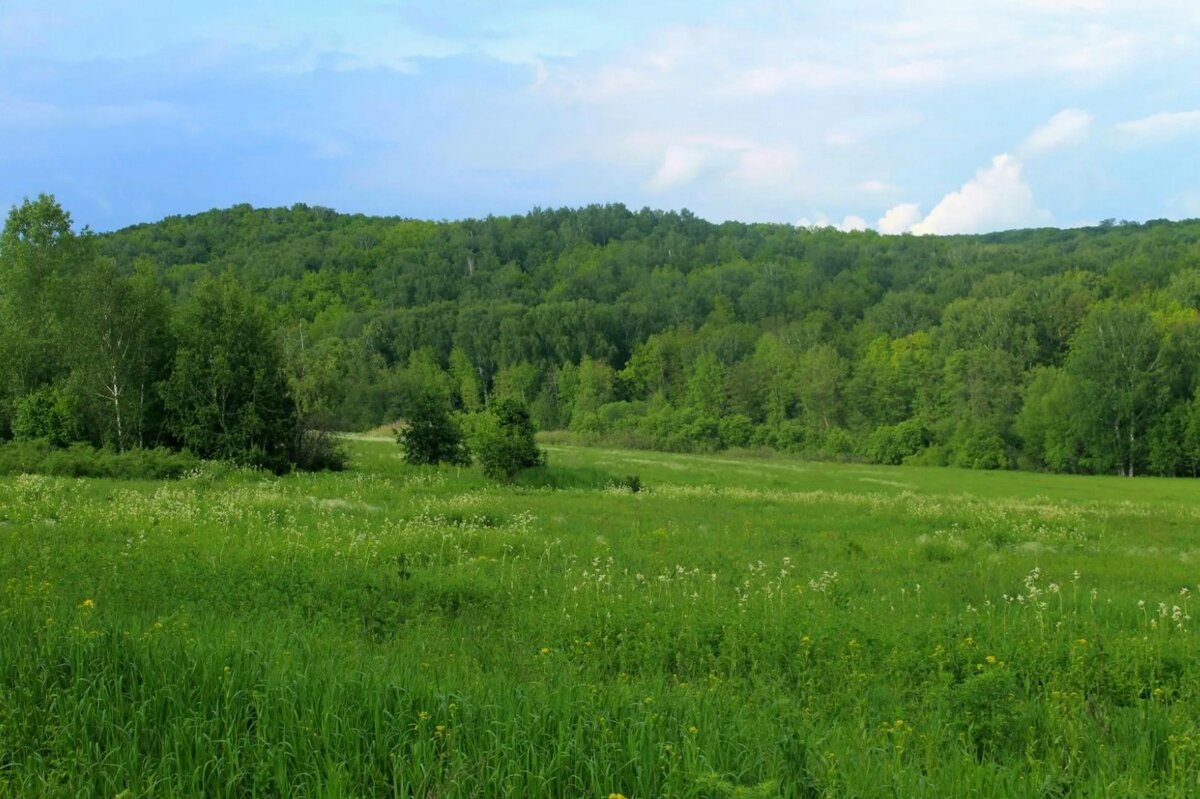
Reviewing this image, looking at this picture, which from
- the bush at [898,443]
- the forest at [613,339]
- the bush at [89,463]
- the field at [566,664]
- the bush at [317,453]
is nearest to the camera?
the field at [566,664]

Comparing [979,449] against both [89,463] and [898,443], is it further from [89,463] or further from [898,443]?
[89,463]

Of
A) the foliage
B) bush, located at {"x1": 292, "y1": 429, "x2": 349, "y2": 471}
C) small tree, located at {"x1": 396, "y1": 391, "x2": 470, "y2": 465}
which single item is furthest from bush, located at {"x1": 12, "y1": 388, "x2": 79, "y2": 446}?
small tree, located at {"x1": 396, "y1": 391, "x2": 470, "y2": 465}

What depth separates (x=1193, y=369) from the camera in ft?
267

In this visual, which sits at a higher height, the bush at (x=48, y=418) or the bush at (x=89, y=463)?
the bush at (x=48, y=418)

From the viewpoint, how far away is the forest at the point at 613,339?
1494 inches

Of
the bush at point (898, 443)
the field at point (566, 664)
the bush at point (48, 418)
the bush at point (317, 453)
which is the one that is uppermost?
the bush at point (48, 418)

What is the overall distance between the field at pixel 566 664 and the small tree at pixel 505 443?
18753 mm

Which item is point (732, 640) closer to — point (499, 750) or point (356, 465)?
point (499, 750)

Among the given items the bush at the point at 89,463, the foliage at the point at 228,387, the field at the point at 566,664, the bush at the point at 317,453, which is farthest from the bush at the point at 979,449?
the bush at the point at 89,463

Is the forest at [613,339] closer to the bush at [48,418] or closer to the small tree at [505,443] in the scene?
the bush at [48,418]

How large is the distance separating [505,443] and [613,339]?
120 meters

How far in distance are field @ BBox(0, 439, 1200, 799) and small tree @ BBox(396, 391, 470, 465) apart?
22.7 m

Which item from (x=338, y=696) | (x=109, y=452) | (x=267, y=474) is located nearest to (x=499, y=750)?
(x=338, y=696)

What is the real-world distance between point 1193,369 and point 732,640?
91.7 meters
